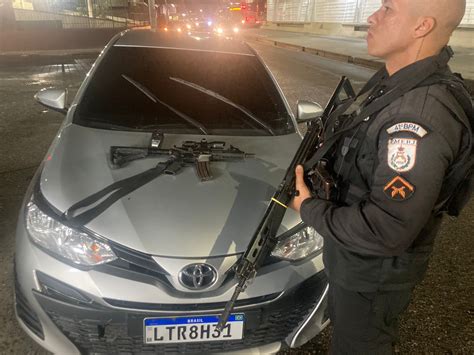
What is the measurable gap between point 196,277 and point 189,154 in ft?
2.54

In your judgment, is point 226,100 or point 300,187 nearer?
point 300,187

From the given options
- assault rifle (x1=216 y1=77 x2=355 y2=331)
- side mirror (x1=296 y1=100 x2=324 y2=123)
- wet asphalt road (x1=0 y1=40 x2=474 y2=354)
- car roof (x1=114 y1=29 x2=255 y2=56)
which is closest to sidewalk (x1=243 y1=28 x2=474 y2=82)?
car roof (x1=114 y1=29 x2=255 y2=56)

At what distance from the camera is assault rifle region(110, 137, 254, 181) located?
7.04 feet

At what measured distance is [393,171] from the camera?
1136mm

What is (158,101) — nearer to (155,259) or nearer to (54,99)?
(54,99)

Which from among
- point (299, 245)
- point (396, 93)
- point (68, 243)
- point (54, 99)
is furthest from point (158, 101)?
point (396, 93)

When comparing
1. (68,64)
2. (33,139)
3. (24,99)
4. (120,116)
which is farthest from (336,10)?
(120,116)

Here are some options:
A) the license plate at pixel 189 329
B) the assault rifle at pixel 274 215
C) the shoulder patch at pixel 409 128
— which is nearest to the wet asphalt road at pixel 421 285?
the license plate at pixel 189 329

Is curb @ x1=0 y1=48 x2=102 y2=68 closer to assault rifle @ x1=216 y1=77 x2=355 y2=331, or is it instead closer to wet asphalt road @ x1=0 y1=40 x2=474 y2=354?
wet asphalt road @ x1=0 y1=40 x2=474 y2=354

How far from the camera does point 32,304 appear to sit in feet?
5.71

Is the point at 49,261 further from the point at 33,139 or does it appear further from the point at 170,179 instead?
the point at 33,139

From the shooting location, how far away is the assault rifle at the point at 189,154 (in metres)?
2.14

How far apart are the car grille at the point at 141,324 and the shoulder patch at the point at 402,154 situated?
0.85 m

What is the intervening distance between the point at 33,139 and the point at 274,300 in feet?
14.3
